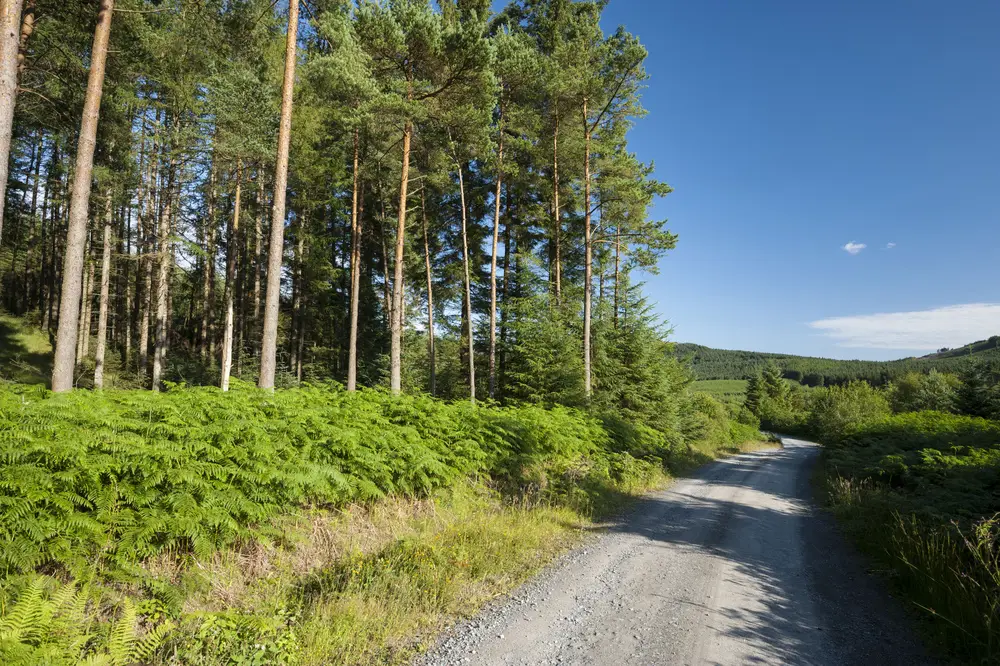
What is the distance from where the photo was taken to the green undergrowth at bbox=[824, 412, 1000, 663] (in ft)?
13.4

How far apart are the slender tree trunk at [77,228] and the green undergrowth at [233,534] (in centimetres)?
375

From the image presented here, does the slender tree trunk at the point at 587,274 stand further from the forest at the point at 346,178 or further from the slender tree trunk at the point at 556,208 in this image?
the slender tree trunk at the point at 556,208

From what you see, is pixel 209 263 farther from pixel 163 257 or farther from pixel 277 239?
pixel 277 239

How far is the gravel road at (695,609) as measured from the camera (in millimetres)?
3793

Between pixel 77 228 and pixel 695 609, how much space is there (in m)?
12.3

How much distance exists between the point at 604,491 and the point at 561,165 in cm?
1441

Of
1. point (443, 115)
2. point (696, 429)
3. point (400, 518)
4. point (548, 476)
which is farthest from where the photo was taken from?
point (696, 429)

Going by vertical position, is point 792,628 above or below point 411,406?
below

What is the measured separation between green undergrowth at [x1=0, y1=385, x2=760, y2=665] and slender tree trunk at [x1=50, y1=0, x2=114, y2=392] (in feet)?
12.3

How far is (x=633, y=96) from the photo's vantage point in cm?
1573

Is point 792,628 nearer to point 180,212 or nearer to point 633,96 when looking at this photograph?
point 633,96

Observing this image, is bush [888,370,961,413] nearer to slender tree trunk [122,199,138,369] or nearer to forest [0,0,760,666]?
forest [0,0,760,666]

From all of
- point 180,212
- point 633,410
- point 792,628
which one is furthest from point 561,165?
point 792,628

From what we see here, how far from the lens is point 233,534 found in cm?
439
